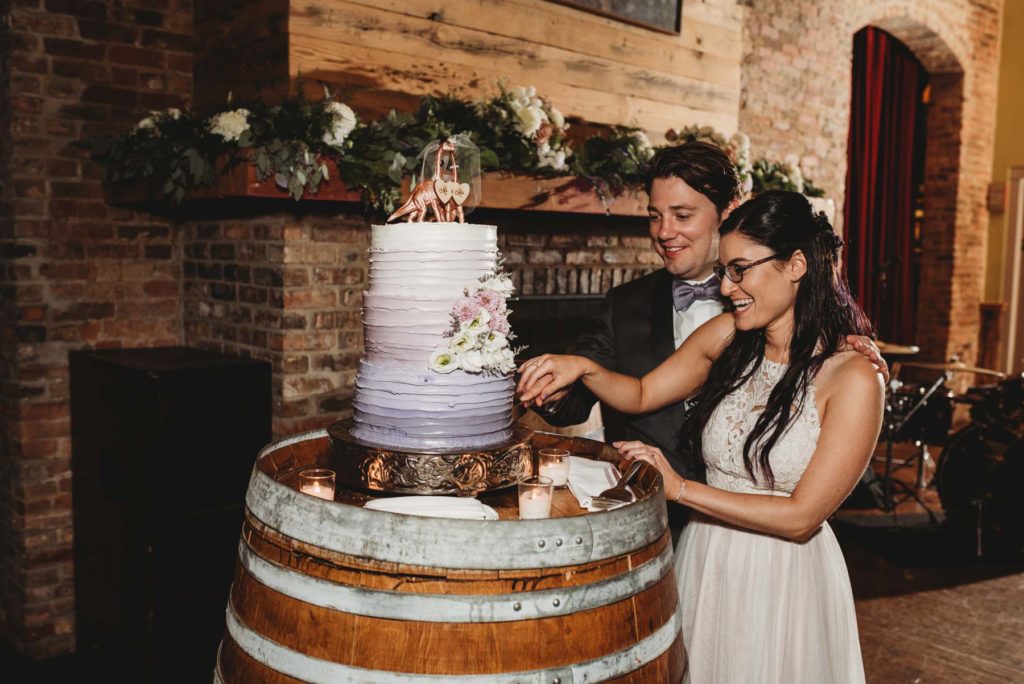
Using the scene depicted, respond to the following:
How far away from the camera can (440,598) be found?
126 cm

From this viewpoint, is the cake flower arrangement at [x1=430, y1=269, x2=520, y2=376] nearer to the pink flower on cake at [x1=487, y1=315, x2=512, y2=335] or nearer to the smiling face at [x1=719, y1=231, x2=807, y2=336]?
the pink flower on cake at [x1=487, y1=315, x2=512, y2=335]

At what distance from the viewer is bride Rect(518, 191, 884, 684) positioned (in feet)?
6.62

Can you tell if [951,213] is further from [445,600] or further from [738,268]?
[445,600]

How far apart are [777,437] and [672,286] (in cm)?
73

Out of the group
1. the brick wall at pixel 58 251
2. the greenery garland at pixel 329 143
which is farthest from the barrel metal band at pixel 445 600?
the brick wall at pixel 58 251

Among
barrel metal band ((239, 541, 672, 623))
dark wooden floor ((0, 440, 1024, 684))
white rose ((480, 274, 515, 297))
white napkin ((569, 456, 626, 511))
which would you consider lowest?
dark wooden floor ((0, 440, 1024, 684))

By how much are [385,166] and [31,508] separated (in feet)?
6.78

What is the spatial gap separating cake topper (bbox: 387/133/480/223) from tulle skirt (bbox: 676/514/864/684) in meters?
1.06

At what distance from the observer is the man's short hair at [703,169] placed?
2.54 meters

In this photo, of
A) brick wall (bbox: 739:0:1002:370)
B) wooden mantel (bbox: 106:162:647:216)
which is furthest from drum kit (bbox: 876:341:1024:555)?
wooden mantel (bbox: 106:162:647:216)

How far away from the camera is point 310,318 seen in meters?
3.32

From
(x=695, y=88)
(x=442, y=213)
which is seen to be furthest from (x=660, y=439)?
(x=695, y=88)

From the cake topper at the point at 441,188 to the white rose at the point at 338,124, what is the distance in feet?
3.73

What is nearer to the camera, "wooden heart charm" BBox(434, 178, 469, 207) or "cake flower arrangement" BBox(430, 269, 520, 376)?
"cake flower arrangement" BBox(430, 269, 520, 376)
